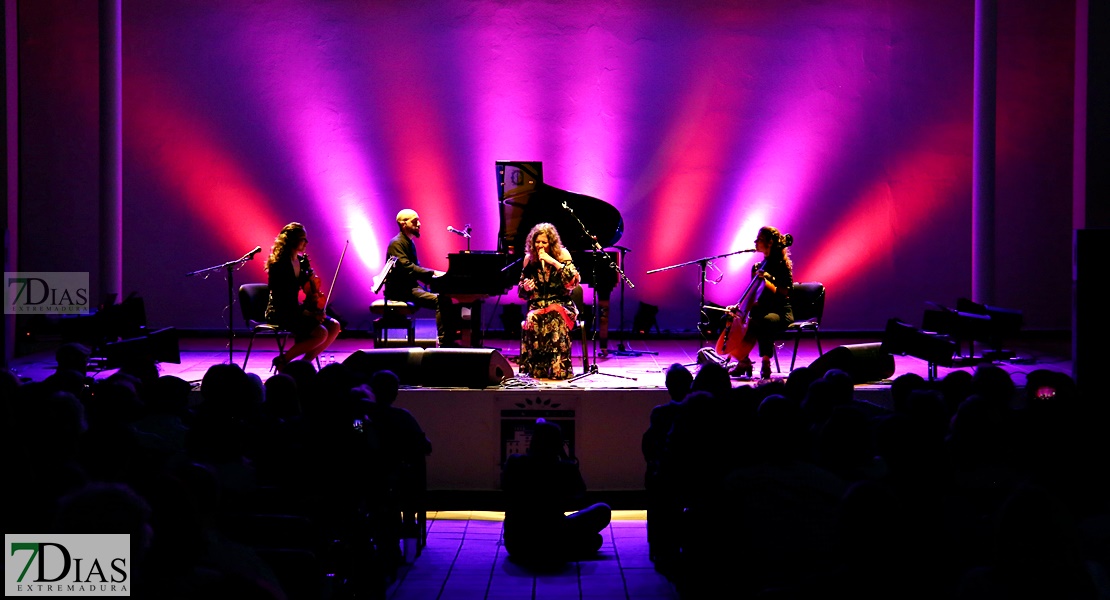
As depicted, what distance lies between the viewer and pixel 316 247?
11461 millimetres

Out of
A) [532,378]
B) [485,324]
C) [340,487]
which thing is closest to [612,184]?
[485,324]

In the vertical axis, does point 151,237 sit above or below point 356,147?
below

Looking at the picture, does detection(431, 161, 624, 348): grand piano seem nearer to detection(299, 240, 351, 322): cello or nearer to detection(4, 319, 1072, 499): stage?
detection(299, 240, 351, 322): cello

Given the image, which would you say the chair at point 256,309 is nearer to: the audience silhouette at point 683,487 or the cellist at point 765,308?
the audience silhouette at point 683,487

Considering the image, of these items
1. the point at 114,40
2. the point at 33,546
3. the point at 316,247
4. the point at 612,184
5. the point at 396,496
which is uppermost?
the point at 114,40

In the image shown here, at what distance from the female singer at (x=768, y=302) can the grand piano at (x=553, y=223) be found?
1.63 metres

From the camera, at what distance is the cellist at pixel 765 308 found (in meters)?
7.91

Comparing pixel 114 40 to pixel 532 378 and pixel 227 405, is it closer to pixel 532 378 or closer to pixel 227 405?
pixel 532 378

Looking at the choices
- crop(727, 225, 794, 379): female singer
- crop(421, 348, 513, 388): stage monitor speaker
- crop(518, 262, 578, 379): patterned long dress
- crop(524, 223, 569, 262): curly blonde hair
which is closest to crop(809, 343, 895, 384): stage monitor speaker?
crop(727, 225, 794, 379): female singer

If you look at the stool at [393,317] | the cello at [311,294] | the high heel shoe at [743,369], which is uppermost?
the cello at [311,294]

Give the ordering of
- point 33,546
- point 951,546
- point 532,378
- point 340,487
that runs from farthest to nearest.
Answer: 1. point 532,378
2. point 340,487
3. point 951,546
4. point 33,546

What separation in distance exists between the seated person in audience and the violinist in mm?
3236

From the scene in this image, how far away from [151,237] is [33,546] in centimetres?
940

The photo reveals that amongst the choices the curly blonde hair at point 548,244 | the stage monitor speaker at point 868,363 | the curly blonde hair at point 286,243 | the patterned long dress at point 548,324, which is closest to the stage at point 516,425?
the patterned long dress at point 548,324
